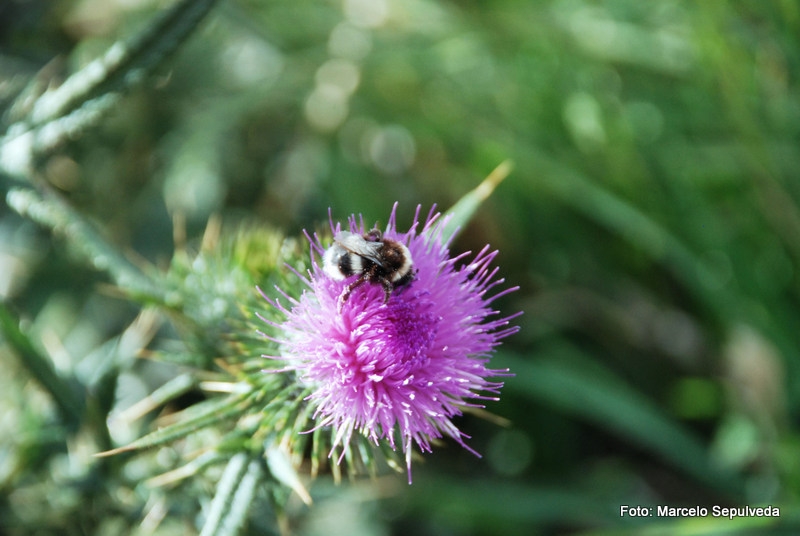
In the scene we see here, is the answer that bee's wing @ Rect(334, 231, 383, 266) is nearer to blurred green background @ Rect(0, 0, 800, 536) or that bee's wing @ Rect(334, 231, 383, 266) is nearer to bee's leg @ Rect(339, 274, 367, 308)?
bee's leg @ Rect(339, 274, 367, 308)

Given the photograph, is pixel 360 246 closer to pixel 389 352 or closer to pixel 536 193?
pixel 389 352

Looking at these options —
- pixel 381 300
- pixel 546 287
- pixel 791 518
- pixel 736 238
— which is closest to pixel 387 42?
pixel 546 287

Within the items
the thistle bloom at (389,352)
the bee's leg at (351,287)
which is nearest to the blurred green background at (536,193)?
the thistle bloom at (389,352)

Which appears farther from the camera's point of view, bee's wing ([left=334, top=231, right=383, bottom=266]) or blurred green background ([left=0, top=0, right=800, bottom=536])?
blurred green background ([left=0, top=0, right=800, bottom=536])

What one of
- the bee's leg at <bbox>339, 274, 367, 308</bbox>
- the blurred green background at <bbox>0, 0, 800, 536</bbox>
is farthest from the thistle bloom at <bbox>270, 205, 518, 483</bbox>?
the blurred green background at <bbox>0, 0, 800, 536</bbox>

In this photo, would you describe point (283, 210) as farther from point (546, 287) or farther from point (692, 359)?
point (692, 359)

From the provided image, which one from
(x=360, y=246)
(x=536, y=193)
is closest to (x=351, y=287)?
(x=360, y=246)
